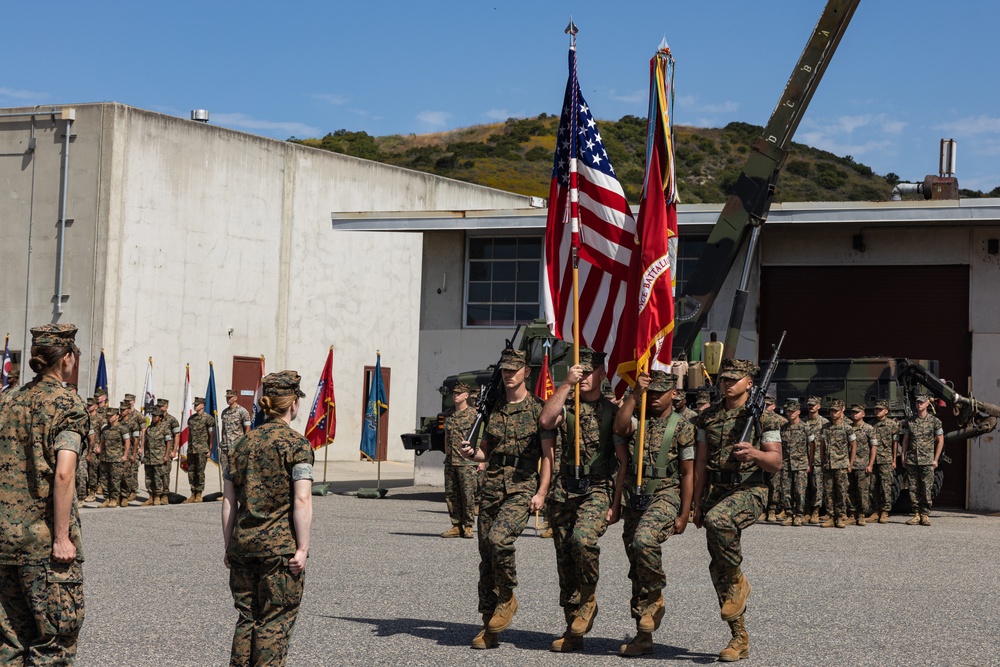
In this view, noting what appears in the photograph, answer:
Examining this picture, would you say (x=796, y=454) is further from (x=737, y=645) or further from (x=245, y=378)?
(x=245, y=378)

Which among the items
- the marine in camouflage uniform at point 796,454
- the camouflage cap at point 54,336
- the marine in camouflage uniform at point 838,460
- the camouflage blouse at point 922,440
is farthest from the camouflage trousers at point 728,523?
the camouflage blouse at point 922,440

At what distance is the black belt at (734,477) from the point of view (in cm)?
865

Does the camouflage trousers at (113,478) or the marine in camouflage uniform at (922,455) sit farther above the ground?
the marine in camouflage uniform at (922,455)

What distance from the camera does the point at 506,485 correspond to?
9.09m

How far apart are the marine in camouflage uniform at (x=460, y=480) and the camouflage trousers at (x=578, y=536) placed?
7.28m

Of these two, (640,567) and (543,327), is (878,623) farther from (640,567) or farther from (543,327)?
(543,327)

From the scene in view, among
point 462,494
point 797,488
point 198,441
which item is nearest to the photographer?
point 462,494

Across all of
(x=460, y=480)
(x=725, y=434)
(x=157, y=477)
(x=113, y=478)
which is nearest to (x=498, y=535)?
(x=725, y=434)

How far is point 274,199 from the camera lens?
34031 millimetres

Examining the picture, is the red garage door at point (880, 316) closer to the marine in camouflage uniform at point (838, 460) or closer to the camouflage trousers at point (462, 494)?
the marine in camouflage uniform at point (838, 460)

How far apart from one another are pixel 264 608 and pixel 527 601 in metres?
4.61

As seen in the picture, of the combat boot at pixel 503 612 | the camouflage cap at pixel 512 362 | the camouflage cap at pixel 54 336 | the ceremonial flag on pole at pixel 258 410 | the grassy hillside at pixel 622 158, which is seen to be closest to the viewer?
the camouflage cap at pixel 54 336

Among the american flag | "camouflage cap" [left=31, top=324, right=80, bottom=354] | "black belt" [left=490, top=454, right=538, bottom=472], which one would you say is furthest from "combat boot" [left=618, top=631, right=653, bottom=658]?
"camouflage cap" [left=31, top=324, right=80, bottom=354]

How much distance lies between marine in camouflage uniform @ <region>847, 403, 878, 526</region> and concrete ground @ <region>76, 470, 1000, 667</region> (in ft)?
8.81
